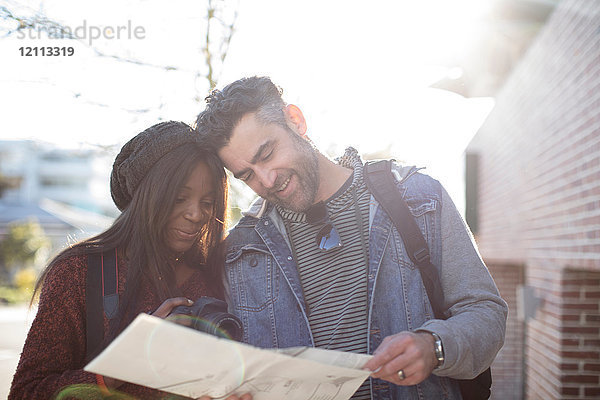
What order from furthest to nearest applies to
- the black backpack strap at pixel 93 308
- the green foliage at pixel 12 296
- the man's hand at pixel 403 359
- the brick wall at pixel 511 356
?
the green foliage at pixel 12 296, the brick wall at pixel 511 356, the black backpack strap at pixel 93 308, the man's hand at pixel 403 359

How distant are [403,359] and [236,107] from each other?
138cm

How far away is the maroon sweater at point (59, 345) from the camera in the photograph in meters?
1.84

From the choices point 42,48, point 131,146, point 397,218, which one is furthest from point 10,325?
point 397,218

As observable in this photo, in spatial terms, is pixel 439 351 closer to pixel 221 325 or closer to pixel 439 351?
pixel 439 351

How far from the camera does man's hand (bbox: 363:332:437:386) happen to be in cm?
159

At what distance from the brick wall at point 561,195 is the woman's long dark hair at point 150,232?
9.16ft

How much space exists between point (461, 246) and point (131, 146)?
4.75 feet

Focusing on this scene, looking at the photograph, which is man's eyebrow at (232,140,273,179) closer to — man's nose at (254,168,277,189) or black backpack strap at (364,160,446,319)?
man's nose at (254,168,277,189)

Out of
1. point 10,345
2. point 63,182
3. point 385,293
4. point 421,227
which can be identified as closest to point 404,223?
point 421,227

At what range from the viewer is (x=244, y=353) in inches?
52.7

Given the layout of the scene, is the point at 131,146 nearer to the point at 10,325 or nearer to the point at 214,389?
the point at 214,389

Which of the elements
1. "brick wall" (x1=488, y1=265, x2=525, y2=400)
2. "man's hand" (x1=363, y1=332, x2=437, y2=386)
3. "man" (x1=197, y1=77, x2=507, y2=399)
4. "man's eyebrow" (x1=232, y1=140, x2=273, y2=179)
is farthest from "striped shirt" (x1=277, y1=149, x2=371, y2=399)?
"brick wall" (x1=488, y1=265, x2=525, y2=400)

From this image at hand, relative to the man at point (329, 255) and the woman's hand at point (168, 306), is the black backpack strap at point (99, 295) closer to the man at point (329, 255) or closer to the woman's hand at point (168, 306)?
the woman's hand at point (168, 306)

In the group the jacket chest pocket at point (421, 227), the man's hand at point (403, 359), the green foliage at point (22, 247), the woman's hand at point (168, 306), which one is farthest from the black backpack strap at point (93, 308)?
the green foliage at point (22, 247)
